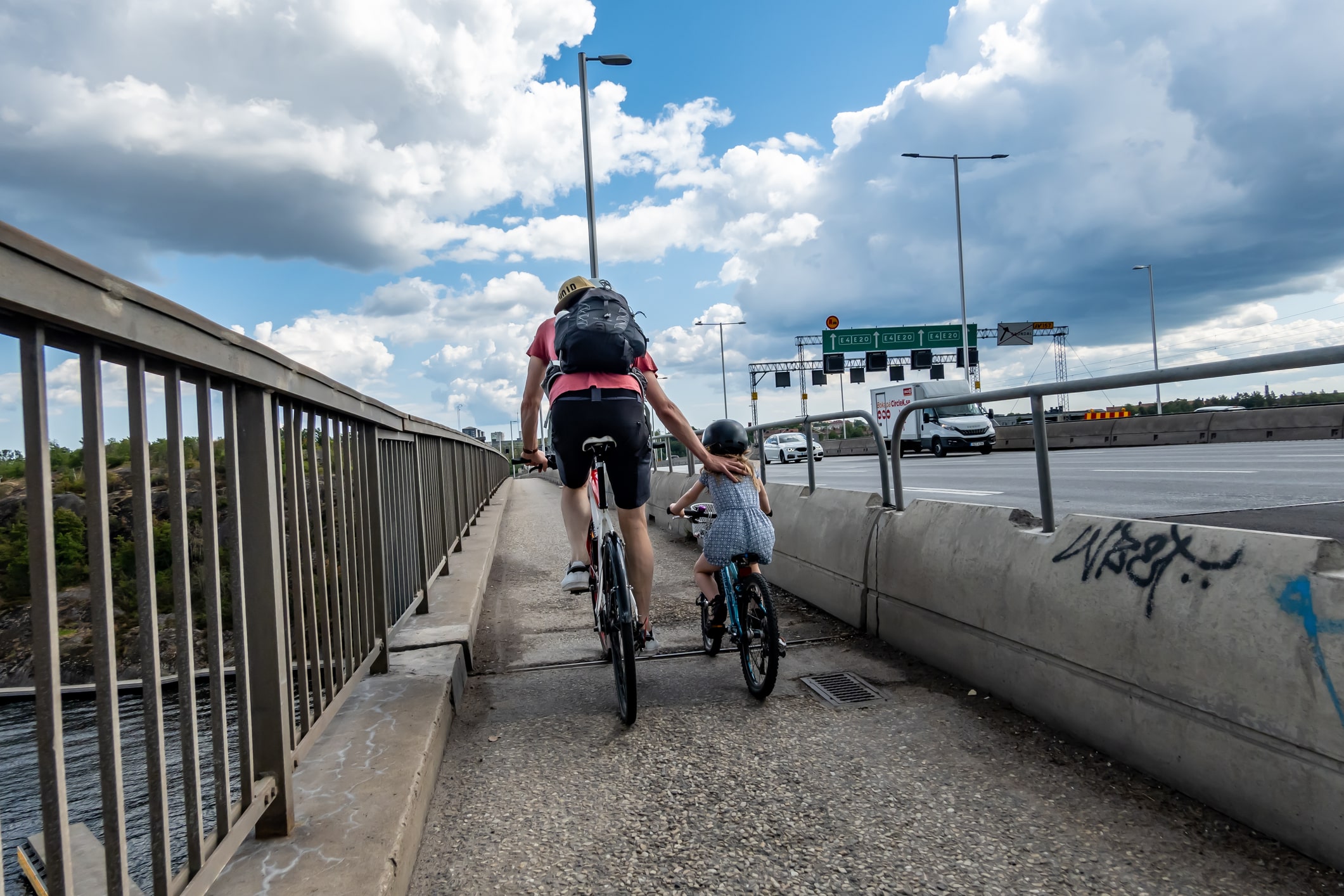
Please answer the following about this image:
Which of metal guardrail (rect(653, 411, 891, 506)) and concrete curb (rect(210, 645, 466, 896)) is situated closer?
concrete curb (rect(210, 645, 466, 896))

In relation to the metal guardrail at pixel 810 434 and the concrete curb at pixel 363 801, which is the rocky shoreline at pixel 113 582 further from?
the metal guardrail at pixel 810 434

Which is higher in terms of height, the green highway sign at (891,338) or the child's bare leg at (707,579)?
the green highway sign at (891,338)

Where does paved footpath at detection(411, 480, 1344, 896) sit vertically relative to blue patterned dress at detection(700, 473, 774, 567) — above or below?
below

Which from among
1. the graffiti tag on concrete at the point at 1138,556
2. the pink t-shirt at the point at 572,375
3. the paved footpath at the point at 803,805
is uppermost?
the pink t-shirt at the point at 572,375

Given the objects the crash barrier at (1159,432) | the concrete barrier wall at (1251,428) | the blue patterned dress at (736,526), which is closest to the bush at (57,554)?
the blue patterned dress at (736,526)

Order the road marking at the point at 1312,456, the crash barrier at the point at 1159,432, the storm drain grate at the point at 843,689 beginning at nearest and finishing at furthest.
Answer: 1. the storm drain grate at the point at 843,689
2. the road marking at the point at 1312,456
3. the crash barrier at the point at 1159,432

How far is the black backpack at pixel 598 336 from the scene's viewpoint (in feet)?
12.3

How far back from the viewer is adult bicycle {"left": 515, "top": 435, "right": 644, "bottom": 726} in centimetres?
368

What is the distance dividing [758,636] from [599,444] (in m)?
1.15

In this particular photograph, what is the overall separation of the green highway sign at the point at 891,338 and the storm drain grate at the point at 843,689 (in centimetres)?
4814

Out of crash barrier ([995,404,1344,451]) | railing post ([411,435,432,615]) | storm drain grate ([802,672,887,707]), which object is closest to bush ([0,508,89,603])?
storm drain grate ([802,672,887,707])

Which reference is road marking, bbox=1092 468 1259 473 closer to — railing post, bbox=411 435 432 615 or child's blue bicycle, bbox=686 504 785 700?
child's blue bicycle, bbox=686 504 785 700

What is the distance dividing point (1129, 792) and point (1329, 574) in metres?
0.94

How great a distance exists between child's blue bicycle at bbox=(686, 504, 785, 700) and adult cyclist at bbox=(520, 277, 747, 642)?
1.22 feet
